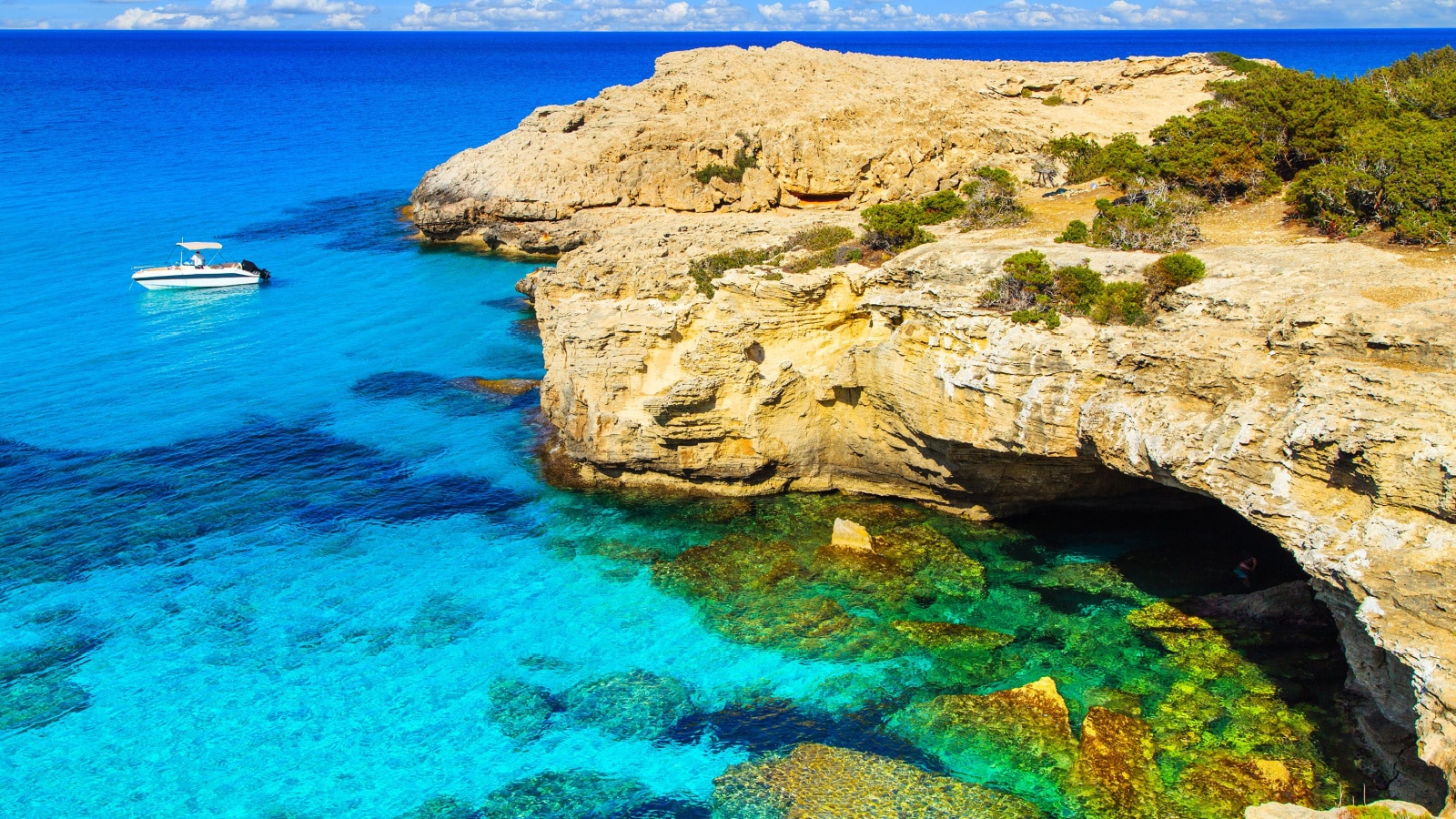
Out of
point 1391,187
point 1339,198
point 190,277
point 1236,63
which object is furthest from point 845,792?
point 1236,63

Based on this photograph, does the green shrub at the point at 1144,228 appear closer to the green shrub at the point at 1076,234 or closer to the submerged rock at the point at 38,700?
the green shrub at the point at 1076,234

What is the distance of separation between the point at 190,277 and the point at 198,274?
1.34ft

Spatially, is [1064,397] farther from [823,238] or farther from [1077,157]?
[1077,157]

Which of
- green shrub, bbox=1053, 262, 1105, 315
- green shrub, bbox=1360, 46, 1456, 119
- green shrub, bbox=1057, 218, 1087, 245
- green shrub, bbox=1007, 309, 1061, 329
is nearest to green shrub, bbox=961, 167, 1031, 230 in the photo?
green shrub, bbox=1057, 218, 1087, 245

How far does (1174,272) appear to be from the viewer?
2008cm

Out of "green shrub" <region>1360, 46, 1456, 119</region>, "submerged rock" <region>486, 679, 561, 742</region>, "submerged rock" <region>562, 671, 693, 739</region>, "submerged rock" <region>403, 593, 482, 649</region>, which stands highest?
"green shrub" <region>1360, 46, 1456, 119</region>

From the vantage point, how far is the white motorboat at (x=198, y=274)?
48156 mm

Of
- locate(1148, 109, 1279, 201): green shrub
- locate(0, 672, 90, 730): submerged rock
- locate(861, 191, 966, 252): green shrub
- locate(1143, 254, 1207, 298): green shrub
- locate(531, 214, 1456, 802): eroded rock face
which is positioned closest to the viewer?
locate(531, 214, 1456, 802): eroded rock face

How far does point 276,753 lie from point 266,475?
41.7 feet

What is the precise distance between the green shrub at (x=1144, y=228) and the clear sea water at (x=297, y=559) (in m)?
7.44

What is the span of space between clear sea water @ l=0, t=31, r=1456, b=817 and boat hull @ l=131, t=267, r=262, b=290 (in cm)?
120

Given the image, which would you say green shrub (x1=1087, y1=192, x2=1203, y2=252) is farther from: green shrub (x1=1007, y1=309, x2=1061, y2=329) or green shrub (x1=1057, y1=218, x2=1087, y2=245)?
green shrub (x1=1007, y1=309, x2=1061, y2=329)

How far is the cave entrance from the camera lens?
1554cm

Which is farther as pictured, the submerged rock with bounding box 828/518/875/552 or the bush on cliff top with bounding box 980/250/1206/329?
the submerged rock with bounding box 828/518/875/552
